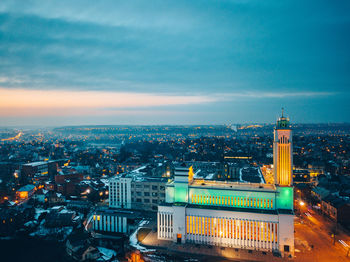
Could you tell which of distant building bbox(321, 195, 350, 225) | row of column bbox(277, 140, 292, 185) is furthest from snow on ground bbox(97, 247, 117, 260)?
distant building bbox(321, 195, 350, 225)

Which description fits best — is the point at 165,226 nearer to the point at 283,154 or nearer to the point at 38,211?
the point at 283,154

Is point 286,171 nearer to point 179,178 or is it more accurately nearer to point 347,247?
point 347,247

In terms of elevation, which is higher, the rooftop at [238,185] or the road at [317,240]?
the rooftop at [238,185]

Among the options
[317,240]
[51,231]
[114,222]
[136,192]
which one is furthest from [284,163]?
[51,231]

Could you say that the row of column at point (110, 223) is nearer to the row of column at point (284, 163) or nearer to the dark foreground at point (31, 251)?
the dark foreground at point (31, 251)

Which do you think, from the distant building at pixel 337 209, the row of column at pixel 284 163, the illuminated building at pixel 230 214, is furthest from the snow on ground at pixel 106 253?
the distant building at pixel 337 209

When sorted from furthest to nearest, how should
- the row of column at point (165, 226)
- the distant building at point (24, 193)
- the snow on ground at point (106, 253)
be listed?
the distant building at point (24, 193), the row of column at point (165, 226), the snow on ground at point (106, 253)

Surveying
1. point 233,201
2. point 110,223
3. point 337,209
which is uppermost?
point 233,201
